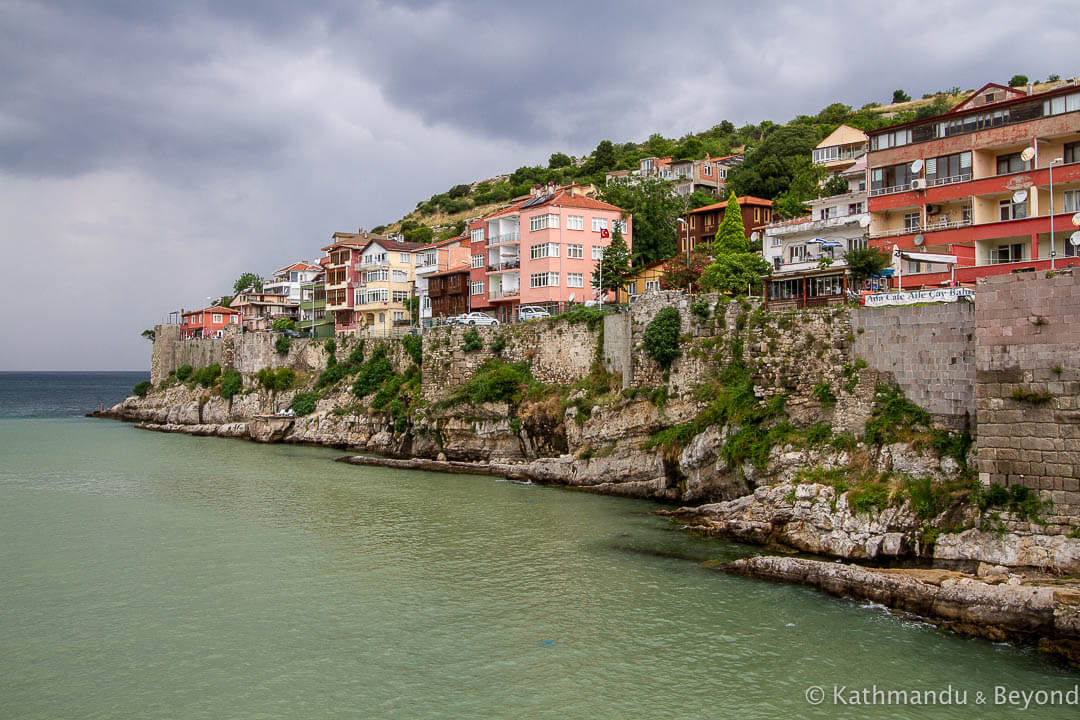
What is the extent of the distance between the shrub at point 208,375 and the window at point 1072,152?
58288 mm

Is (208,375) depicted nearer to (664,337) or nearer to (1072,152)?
(664,337)

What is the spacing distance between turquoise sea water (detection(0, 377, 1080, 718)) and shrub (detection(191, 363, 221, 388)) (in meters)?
36.9

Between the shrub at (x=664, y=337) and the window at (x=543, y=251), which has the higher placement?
the window at (x=543, y=251)

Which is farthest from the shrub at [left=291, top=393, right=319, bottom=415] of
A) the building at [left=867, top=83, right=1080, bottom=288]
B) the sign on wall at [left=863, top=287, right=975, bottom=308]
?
the sign on wall at [left=863, top=287, right=975, bottom=308]

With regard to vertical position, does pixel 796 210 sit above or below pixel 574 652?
above

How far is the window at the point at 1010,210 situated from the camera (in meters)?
29.3

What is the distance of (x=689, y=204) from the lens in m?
75.9

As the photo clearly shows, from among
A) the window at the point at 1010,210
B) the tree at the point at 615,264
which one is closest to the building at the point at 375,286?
the tree at the point at 615,264

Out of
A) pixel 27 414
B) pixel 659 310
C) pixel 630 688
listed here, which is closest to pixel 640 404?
pixel 659 310

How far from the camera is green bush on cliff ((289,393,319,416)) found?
173 ft

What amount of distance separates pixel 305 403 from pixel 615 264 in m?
22.8

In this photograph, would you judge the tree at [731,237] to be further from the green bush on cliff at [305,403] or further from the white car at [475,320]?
the green bush on cliff at [305,403]

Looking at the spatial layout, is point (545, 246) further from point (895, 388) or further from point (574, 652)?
point (574, 652)

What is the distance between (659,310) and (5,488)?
95.3 feet
